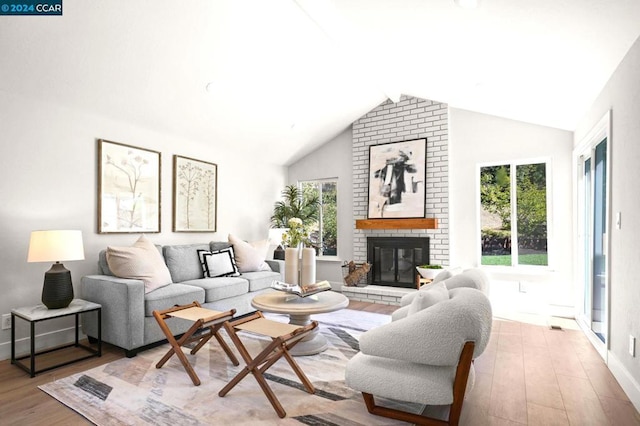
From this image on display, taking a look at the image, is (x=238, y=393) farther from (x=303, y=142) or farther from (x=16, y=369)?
(x=303, y=142)

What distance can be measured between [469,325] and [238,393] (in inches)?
61.2

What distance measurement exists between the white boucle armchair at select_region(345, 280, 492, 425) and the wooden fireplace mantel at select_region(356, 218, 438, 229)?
3265 millimetres

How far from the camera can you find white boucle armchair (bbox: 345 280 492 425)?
5.57ft

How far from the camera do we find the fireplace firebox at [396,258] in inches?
213

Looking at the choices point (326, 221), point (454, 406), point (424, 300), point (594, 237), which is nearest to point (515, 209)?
point (594, 237)

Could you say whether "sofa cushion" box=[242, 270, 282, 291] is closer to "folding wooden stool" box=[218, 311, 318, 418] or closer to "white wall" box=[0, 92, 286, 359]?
"white wall" box=[0, 92, 286, 359]

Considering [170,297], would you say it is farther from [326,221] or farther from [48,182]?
[326,221]

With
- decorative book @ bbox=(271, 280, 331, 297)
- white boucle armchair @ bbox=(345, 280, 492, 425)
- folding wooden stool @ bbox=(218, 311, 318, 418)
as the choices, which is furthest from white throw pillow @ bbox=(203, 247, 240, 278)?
white boucle armchair @ bbox=(345, 280, 492, 425)

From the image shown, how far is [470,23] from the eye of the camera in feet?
8.96

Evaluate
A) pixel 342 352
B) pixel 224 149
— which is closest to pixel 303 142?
pixel 224 149

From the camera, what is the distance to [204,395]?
2312mm

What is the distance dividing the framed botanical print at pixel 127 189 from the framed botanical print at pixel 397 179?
3172mm

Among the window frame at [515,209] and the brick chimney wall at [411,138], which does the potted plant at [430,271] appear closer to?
the brick chimney wall at [411,138]

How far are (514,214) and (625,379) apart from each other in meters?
2.76
